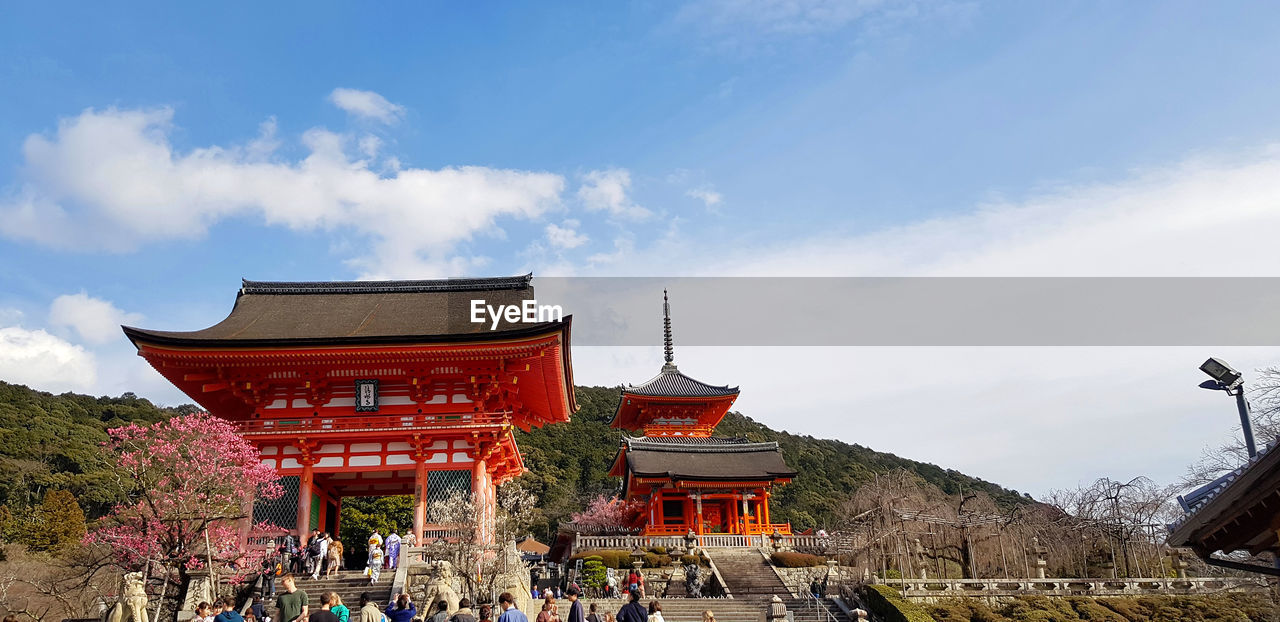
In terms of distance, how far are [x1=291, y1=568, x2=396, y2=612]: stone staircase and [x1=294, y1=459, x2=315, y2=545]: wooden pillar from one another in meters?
2.92

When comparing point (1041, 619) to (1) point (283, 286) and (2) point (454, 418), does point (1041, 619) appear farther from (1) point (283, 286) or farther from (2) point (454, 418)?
(1) point (283, 286)

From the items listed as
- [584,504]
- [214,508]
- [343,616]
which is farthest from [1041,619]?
[584,504]

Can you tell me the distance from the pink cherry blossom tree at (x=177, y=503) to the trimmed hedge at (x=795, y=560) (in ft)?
64.4

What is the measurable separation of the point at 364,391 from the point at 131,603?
10.2m

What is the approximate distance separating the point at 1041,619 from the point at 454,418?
1723cm

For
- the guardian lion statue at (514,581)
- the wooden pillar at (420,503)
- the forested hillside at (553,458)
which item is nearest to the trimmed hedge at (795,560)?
the guardian lion statue at (514,581)

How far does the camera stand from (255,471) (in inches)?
786

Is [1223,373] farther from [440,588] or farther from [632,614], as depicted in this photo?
[440,588]

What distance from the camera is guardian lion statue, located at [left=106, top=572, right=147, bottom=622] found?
1270 centimetres

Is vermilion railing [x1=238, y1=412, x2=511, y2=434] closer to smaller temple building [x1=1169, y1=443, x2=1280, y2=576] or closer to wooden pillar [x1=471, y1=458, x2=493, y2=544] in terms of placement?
wooden pillar [x1=471, y1=458, x2=493, y2=544]

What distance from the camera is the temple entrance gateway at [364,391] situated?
21734mm

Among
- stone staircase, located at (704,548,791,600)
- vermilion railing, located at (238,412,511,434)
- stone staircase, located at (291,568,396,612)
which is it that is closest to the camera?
stone staircase, located at (291,568,396,612)

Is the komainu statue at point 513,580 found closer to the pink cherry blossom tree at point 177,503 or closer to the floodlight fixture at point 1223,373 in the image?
the pink cherry blossom tree at point 177,503

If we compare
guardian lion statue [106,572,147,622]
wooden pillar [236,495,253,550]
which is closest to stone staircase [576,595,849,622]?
wooden pillar [236,495,253,550]
